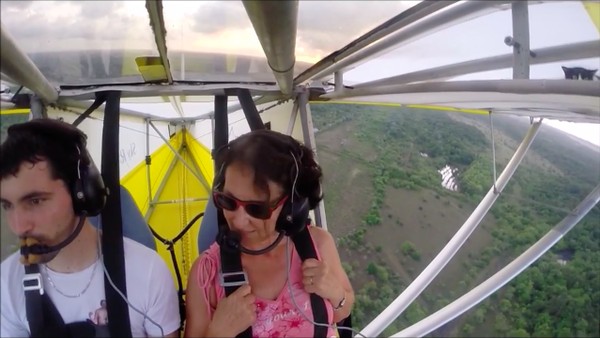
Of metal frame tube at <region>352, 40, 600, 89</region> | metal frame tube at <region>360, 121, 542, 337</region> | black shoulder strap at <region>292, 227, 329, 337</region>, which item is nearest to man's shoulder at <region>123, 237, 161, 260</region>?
black shoulder strap at <region>292, 227, 329, 337</region>

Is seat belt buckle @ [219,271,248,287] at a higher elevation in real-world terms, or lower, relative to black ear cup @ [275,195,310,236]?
lower

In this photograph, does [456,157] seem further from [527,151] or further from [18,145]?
[18,145]

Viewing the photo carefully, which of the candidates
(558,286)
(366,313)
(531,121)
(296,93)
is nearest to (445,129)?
(558,286)

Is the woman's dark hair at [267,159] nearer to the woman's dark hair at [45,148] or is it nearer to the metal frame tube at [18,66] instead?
the woman's dark hair at [45,148]

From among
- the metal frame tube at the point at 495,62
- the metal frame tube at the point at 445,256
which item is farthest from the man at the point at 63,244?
the metal frame tube at the point at 445,256

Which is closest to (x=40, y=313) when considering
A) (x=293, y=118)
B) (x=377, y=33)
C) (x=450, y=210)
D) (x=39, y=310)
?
(x=39, y=310)

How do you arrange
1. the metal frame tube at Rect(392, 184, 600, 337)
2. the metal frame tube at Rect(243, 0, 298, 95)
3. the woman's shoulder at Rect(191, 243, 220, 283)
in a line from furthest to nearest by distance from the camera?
the metal frame tube at Rect(392, 184, 600, 337), the woman's shoulder at Rect(191, 243, 220, 283), the metal frame tube at Rect(243, 0, 298, 95)

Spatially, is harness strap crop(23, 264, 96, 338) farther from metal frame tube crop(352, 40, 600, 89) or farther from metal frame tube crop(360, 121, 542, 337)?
metal frame tube crop(360, 121, 542, 337)
